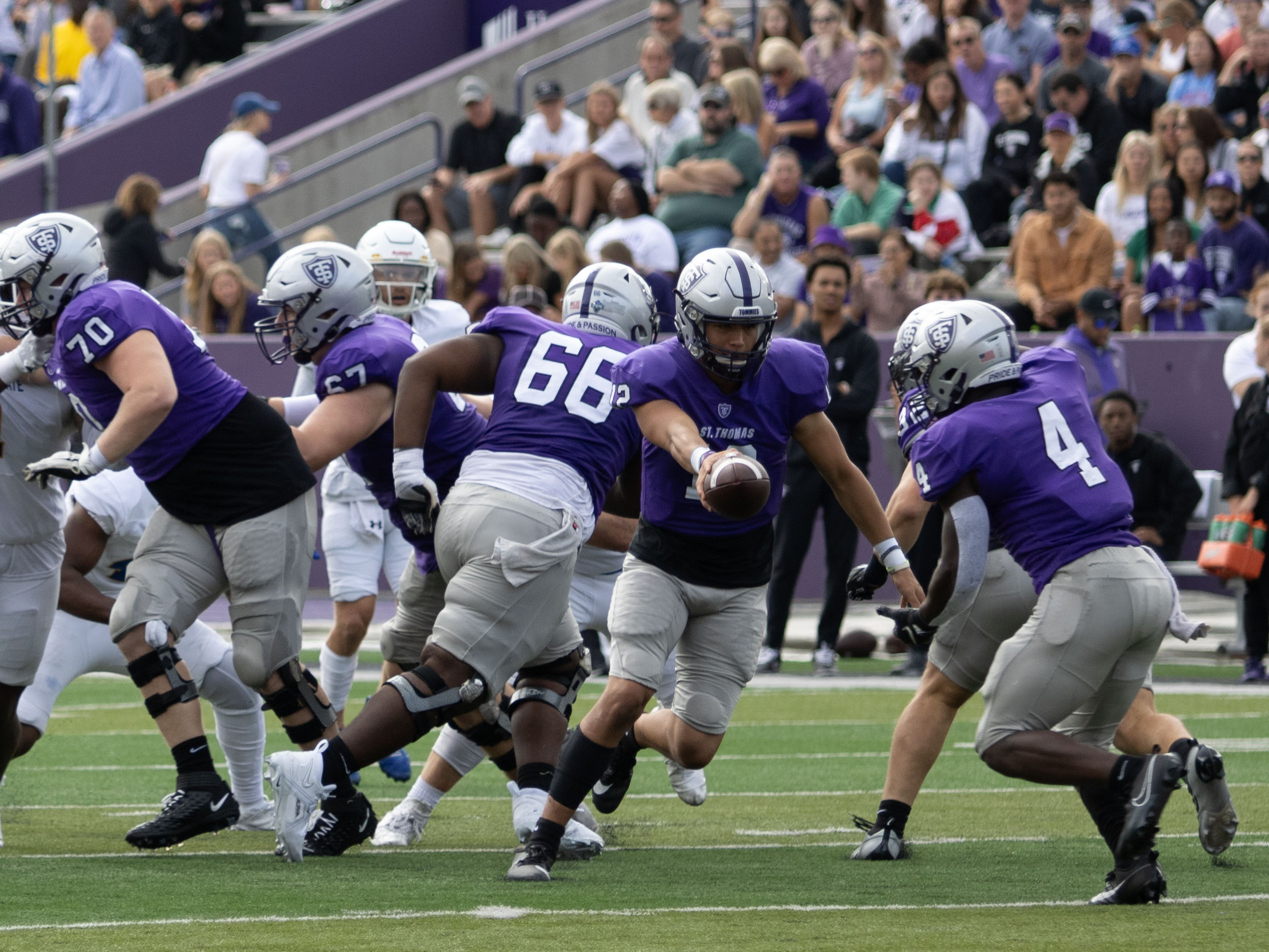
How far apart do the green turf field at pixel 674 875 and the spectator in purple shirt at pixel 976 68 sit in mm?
7182

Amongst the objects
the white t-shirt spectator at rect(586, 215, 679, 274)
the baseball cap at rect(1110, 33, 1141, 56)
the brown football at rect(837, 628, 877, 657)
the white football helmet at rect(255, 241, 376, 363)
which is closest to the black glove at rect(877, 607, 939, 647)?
the white football helmet at rect(255, 241, 376, 363)

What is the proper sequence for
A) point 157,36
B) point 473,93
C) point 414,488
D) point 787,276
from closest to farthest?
point 414,488
point 787,276
point 473,93
point 157,36

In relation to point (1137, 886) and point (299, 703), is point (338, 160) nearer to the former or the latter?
point (299, 703)

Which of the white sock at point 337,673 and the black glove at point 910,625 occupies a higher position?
the black glove at point 910,625

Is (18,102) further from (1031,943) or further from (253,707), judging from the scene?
(1031,943)

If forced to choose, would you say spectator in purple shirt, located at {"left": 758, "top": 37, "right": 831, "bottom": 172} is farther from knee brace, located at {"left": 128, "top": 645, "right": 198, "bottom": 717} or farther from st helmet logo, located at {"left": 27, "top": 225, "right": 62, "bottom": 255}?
knee brace, located at {"left": 128, "top": 645, "right": 198, "bottom": 717}

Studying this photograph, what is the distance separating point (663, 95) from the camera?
1441 centimetres

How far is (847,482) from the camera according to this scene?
18.4 ft

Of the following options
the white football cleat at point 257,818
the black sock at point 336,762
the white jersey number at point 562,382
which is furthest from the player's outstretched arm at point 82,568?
the white jersey number at point 562,382

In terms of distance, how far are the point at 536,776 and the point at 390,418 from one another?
1218 mm

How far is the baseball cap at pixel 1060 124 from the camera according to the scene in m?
13.2

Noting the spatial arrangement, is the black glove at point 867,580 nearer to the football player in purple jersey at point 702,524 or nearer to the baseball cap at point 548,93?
the football player in purple jersey at point 702,524

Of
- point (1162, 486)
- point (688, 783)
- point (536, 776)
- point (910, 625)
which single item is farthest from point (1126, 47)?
point (536, 776)

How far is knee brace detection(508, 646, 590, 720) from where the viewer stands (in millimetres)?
5809
